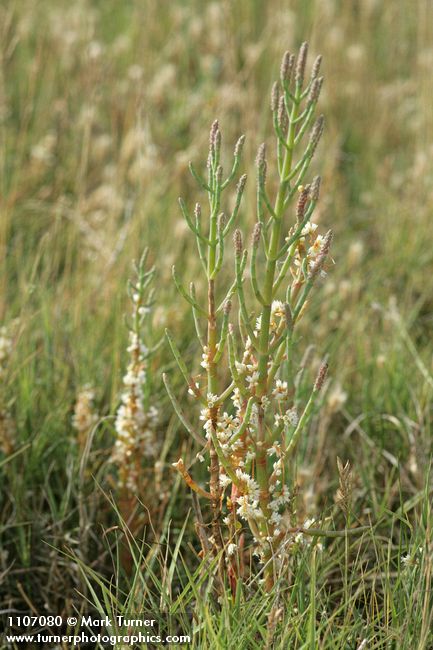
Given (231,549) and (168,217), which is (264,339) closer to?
(231,549)

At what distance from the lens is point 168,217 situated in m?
3.00

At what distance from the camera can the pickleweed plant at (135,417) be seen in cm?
168

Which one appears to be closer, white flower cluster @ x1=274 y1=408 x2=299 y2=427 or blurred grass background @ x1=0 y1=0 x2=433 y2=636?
white flower cluster @ x1=274 y1=408 x2=299 y2=427

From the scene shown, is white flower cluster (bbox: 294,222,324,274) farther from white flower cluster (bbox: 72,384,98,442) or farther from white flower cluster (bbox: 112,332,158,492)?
white flower cluster (bbox: 72,384,98,442)

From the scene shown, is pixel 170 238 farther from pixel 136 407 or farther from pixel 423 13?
pixel 423 13

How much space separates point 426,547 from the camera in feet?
4.15

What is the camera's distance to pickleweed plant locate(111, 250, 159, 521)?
66.2 inches

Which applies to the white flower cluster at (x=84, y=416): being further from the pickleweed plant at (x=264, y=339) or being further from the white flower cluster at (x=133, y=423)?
the pickleweed plant at (x=264, y=339)

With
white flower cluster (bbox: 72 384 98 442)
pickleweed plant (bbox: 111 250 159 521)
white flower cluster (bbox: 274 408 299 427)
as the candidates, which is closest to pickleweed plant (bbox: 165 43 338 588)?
white flower cluster (bbox: 274 408 299 427)

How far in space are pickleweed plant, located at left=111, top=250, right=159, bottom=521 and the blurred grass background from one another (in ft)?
0.25

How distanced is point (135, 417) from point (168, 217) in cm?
142

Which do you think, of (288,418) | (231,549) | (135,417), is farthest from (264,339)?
(135,417)

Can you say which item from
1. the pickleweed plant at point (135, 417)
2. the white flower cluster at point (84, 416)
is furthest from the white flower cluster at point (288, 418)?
the white flower cluster at point (84, 416)

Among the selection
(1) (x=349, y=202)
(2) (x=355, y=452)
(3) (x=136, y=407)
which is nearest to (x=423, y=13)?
(1) (x=349, y=202)
